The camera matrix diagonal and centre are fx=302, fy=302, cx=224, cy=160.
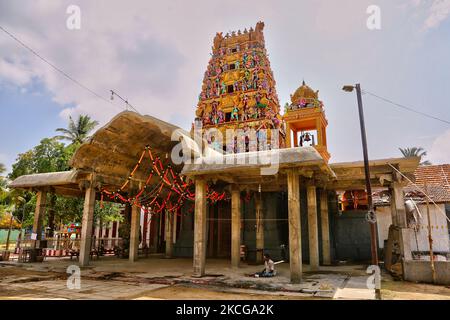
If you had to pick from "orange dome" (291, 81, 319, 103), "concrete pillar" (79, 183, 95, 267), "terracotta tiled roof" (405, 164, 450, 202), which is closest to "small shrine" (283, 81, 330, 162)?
"orange dome" (291, 81, 319, 103)

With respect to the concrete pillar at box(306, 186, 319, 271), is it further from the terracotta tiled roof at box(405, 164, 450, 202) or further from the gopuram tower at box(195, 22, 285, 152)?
the gopuram tower at box(195, 22, 285, 152)

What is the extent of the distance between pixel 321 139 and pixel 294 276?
519 inches

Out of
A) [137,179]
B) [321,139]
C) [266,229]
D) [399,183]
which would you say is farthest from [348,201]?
[137,179]

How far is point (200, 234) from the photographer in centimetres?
1212

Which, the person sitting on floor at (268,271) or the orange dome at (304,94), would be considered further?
the orange dome at (304,94)

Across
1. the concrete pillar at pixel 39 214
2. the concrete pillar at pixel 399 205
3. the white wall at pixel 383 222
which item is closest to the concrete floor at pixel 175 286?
the concrete pillar at pixel 399 205

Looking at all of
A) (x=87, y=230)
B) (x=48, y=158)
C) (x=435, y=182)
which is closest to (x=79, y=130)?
(x=48, y=158)

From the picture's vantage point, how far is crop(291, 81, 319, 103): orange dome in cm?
2277

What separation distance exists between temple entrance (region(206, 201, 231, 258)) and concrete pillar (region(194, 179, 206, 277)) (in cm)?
848

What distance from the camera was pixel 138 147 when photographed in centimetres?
1587

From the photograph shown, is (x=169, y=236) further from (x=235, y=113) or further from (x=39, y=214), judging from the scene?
(x=235, y=113)

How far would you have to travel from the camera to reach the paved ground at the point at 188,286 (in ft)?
28.5

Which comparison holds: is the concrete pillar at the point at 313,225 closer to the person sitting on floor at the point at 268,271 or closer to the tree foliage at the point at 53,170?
the person sitting on floor at the point at 268,271
